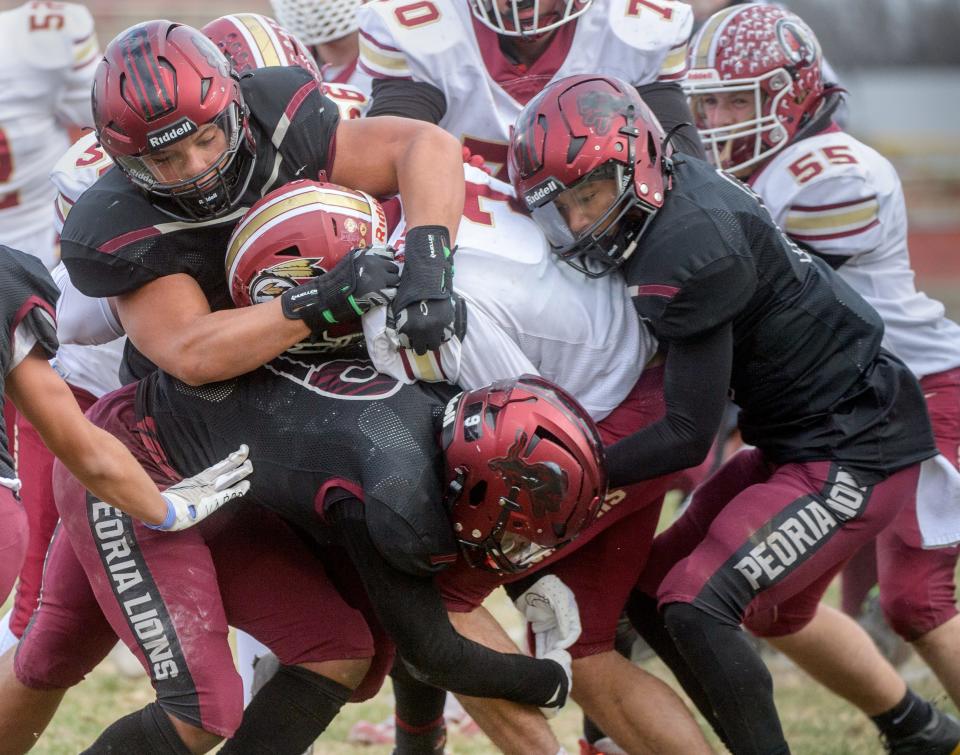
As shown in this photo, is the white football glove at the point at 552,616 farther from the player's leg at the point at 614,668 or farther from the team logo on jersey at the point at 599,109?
the team logo on jersey at the point at 599,109

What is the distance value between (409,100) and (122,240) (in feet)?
3.19

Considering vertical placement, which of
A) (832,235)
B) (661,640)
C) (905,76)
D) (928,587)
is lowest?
(905,76)

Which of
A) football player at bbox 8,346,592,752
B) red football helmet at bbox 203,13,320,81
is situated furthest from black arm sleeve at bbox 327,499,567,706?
red football helmet at bbox 203,13,320,81

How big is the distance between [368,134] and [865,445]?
1380 millimetres

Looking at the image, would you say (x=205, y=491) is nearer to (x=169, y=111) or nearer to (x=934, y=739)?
(x=169, y=111)

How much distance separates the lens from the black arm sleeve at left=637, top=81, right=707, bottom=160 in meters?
3.63

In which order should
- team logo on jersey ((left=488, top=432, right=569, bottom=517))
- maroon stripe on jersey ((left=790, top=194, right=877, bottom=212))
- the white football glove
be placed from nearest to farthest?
team logo on jersey ((left=488, top=432, right=569, bottom=517)) → the white football glove → maroon stripe on jersey ((left=790, top=194, right=877, bottom=212))

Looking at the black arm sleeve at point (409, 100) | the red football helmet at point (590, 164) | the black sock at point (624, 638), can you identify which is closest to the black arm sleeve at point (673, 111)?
the red football helmet at point (590, 164)

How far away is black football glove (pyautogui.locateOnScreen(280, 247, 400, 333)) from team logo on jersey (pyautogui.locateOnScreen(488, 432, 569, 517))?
41 centimetres

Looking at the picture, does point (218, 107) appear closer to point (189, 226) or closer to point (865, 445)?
point (189, 226)

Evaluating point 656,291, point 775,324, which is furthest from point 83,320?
point 775,324

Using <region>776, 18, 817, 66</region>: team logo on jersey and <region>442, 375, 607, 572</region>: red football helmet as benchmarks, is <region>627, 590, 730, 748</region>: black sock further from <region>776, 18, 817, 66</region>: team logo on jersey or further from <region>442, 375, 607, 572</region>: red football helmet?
<region>776, 18, 817, 66</region>: team logo on jersey

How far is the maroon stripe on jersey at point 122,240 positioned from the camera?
10.0ft

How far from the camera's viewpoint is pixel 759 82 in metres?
4.13
